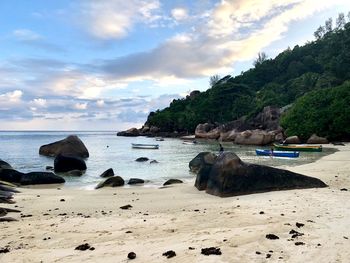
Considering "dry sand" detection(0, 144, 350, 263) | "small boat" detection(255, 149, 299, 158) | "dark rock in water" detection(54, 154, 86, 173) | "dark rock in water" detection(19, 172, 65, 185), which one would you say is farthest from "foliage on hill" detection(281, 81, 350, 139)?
"dry sand" detection(0, 144, 350, 263)

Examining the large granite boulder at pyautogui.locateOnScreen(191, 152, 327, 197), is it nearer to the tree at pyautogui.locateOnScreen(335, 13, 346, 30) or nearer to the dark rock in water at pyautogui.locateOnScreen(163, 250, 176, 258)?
the dark rock in water at pyautogui.locateOnScreen(163, 250, 176, 258)

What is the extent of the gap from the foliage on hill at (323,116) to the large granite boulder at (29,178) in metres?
43.5

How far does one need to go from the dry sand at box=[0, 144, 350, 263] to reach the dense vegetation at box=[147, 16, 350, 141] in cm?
4657

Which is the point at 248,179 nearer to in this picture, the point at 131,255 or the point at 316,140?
the point at 131,255

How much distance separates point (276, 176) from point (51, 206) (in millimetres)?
6967

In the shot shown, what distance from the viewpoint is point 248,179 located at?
11547 mm

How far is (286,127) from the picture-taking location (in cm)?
5894

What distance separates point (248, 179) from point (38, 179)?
37.0 ft

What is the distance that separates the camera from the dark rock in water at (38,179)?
709 inches

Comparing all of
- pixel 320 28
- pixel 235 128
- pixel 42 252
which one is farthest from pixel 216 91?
pixel 42 252

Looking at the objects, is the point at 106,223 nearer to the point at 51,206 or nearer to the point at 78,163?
the point at 51,206

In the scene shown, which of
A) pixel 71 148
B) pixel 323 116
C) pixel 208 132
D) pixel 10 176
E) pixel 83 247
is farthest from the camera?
pixel 208 132

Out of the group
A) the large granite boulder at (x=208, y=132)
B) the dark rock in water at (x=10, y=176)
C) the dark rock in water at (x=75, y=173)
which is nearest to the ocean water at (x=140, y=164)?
the dark rock in water at (x=75, y=173)

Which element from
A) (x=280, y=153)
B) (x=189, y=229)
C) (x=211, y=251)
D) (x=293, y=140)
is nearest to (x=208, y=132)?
(x=293, y=140)
